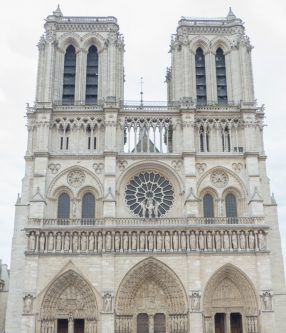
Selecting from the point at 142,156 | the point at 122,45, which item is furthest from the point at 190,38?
the point at 142,156

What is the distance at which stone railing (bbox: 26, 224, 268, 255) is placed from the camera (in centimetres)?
3066

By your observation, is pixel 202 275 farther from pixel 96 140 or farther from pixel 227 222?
pixel 96 140

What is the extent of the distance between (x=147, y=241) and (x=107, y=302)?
4.31m

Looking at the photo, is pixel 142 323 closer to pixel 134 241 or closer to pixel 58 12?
pixel 134 241

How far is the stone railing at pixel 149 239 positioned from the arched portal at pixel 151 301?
4.36ft

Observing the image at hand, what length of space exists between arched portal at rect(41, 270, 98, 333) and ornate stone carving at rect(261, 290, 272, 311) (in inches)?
380

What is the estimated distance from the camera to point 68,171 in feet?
109

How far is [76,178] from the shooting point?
33188 millimetres

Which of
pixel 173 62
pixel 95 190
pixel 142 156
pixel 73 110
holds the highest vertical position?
pixel 173 62

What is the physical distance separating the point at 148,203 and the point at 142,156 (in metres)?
3.12

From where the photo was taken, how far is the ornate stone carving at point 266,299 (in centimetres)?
2941

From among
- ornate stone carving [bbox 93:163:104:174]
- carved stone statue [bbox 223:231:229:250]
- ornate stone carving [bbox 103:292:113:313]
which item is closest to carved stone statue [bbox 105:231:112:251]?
ornate stone carving [bbox 103:292:113:313]

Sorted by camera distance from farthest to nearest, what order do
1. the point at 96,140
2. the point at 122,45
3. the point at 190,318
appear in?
1. the point at 122,45
2. the point at 96,140
3. the point at 190,318

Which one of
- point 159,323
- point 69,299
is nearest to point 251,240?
point 159,323
